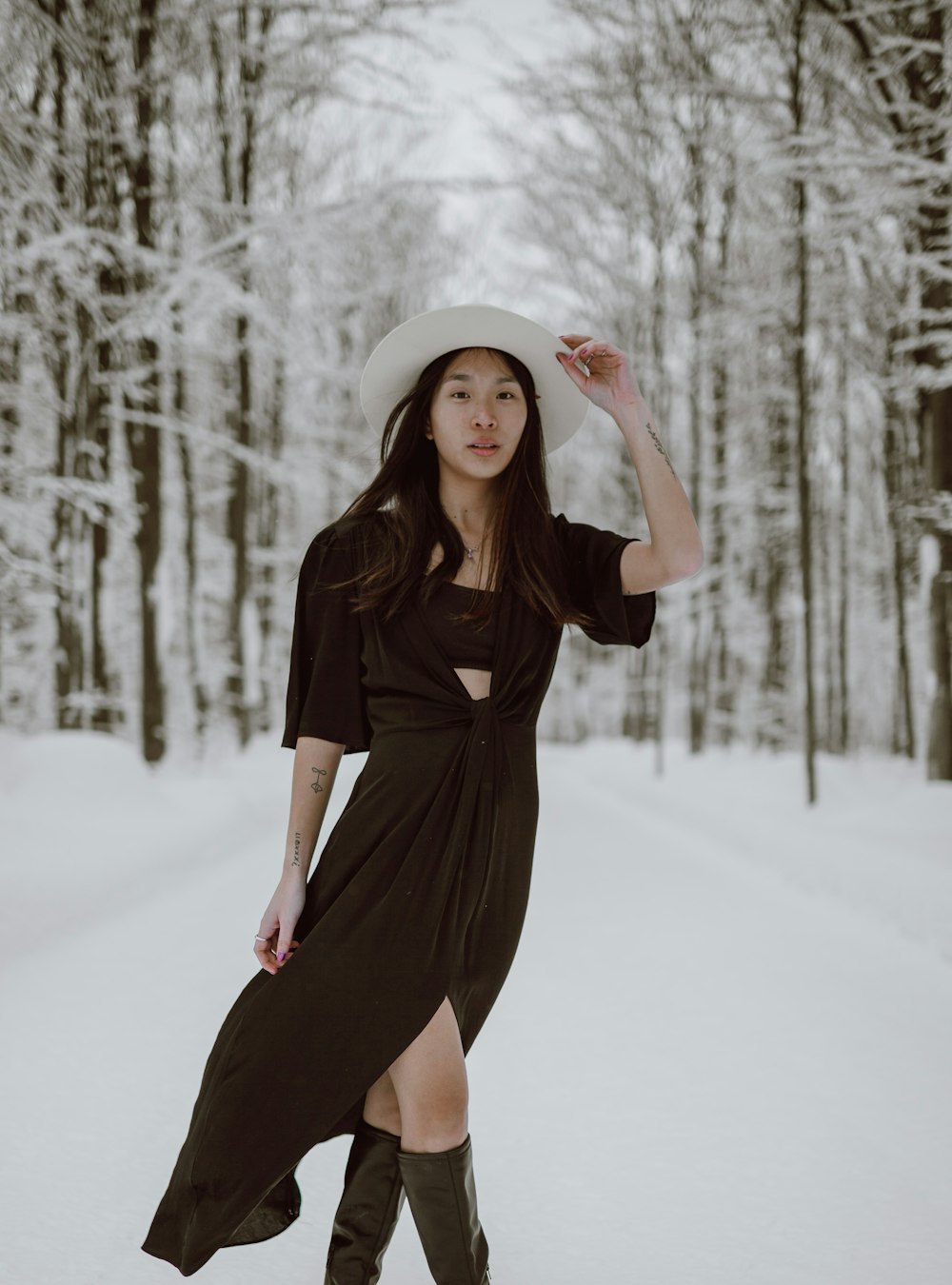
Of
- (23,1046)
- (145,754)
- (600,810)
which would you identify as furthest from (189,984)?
(600,810)

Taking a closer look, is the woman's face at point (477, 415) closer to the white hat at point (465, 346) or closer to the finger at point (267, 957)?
the white hat at point (465, 346)

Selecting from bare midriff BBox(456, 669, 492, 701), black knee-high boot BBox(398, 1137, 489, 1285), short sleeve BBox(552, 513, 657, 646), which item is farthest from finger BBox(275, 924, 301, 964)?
short sleeve BBox(552, 513, 657, 646)

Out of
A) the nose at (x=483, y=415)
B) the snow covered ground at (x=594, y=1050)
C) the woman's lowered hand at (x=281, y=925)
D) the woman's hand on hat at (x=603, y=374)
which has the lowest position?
the snow covered ground at (x=594, y=1050)

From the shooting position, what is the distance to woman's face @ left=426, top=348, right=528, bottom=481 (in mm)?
2545

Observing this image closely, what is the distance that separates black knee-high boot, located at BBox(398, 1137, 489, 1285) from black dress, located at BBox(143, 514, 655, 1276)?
0.17 m

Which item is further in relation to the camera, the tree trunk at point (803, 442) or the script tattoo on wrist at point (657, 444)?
the tree trunk at point (803, 442)

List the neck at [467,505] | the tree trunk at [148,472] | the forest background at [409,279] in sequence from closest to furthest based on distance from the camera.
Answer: the neck at [467,505] < the forest background at [409,279] < the tree trunk at [148,472]

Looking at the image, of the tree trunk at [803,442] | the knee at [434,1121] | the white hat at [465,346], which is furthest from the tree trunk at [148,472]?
the knee at [434,1121]

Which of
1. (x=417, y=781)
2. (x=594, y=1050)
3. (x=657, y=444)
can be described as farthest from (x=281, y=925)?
(x=594, y=1050)

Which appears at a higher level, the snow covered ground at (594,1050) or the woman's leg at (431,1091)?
the woman's leg at (431,1091)

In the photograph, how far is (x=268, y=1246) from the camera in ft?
10.6

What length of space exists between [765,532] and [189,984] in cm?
2046

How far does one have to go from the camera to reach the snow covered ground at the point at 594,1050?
10.4 feet

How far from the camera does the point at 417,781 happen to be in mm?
2391
